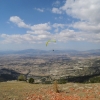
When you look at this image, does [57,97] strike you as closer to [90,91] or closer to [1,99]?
[90,91]

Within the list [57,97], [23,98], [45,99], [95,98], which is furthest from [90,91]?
[23,98]

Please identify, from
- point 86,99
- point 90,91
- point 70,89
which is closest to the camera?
point 86,99

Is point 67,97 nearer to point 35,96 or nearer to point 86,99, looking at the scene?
point 86,99

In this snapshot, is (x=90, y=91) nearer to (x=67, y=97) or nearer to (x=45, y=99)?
(x=67, y=97)

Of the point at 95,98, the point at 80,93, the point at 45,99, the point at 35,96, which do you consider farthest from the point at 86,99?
the point at 35,96

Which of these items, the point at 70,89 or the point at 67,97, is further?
the point at 70,89

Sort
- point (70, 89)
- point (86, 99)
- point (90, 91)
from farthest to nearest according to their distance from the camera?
point (70, 89) → point (90, 91) → point (86, 99)

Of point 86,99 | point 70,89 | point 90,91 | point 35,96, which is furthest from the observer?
point 70,89

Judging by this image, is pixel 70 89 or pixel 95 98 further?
pixel 70 89
